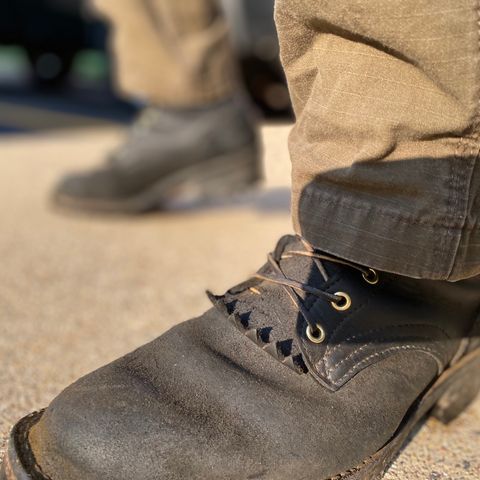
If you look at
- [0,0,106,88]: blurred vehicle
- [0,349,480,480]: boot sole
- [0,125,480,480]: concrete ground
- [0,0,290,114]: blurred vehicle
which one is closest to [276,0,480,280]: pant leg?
[0,349,480,480]: boot sole

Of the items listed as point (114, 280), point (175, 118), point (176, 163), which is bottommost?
point (114, 280)

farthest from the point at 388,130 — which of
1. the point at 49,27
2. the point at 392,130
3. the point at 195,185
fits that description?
the point at 49,27

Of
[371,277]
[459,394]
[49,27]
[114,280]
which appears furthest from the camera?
[49,27]

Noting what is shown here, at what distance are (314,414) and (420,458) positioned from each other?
0.21 meters

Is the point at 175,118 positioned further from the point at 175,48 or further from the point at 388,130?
the point at 388,130

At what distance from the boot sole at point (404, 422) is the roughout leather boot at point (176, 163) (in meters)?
1.00

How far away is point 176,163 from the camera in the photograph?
176cm

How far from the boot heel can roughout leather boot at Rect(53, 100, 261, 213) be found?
0.99m

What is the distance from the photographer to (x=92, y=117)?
4.26 metres

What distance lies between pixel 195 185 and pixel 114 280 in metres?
0.49

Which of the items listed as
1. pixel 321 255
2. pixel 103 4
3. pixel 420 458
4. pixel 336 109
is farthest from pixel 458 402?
pixel 103 4

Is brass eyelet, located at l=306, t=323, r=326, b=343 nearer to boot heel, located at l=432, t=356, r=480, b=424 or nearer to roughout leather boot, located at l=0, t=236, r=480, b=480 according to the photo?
roughout leather boot, located at l=0, t=236, r=480, b=480

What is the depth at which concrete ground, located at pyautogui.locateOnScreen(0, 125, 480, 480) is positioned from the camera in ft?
2.81

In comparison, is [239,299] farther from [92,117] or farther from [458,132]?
[92,117]
